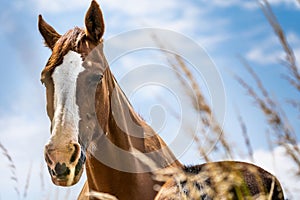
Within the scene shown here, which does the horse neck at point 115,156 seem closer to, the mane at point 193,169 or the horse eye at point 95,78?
the horse eye at point 95,78

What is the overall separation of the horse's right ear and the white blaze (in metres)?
0.63

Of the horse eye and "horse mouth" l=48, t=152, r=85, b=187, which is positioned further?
the horse eye

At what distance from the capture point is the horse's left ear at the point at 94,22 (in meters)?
4.48

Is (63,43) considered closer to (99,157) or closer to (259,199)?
(99,157)

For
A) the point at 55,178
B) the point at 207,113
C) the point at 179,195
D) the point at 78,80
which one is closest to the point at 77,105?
the point at 78,80

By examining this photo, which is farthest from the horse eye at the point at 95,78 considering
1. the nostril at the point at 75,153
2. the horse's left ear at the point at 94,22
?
the nostril at the point at 75,153

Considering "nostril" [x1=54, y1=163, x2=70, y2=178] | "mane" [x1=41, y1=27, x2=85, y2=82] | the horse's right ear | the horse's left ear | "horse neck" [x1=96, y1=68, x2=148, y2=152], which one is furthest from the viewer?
the horse's right ear

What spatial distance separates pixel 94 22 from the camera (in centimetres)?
451

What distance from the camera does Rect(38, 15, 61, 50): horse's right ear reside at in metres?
4.64

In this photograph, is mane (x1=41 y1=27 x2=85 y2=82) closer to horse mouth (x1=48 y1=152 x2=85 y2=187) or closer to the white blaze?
the white blaze

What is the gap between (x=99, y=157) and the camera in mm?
4309

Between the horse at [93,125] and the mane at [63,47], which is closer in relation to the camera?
the horse at [93,125]

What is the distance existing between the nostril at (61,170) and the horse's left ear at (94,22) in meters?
1.51

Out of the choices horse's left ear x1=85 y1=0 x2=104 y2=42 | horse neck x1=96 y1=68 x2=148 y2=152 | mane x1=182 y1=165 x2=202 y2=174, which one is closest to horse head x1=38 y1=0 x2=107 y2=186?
horse's left ear x1=85 y1=0 x2=104 y2=42
